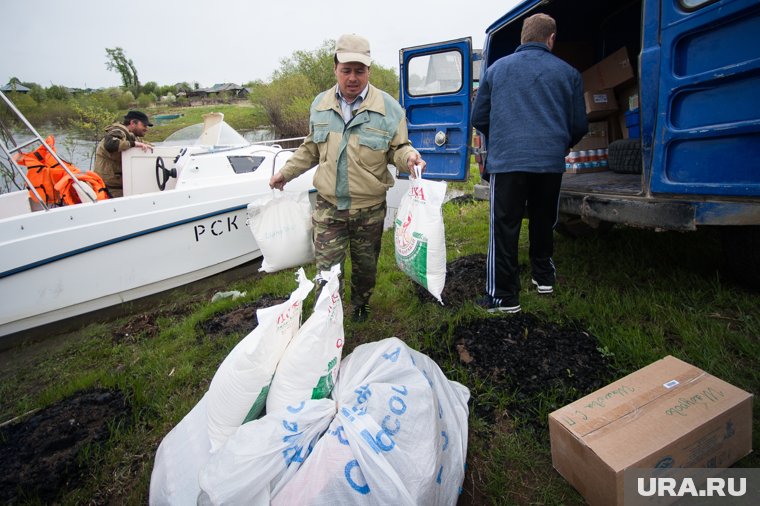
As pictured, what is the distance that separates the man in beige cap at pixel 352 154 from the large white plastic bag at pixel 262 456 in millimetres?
1372

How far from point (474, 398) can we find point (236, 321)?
85.9 inches

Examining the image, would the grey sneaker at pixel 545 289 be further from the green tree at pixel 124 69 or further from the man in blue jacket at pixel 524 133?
the green tree at pixel 124 69

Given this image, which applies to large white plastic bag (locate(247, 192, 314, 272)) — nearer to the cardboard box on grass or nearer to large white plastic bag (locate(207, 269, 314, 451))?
large white plastic bag (locate(207, 269, 314, 451))

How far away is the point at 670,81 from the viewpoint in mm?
2068

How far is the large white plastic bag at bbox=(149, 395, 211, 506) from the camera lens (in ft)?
4.70

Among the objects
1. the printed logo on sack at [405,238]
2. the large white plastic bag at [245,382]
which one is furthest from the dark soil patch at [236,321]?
the large white plastic bag at [245,382]

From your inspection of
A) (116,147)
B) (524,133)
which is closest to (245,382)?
(524,133)

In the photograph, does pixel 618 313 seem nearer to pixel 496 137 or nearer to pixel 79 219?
pixel 496 137

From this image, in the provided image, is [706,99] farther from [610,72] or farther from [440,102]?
[610,72]

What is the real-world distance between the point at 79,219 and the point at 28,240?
1.42ft

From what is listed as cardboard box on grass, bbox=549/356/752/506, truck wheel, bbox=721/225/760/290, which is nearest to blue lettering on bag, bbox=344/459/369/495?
cardboard box on grass, bbox=549/356/752/506

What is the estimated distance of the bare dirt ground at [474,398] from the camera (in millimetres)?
1840

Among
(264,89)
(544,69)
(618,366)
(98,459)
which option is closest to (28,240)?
(98,459)

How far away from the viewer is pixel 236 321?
3375 mm
